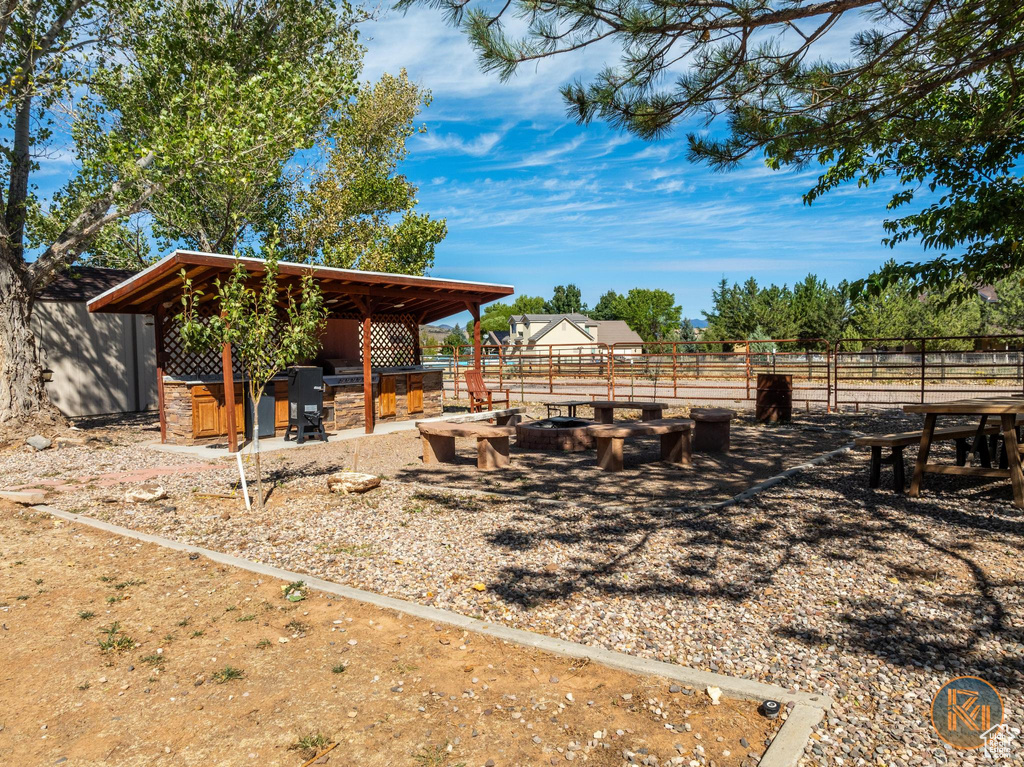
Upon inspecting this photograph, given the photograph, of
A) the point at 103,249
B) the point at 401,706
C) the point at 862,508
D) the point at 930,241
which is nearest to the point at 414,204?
the point at 103,249

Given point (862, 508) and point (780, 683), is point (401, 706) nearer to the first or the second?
point (780, 683)

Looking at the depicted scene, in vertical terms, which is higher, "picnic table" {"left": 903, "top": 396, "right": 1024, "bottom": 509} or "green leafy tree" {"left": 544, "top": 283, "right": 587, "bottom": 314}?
"green leafy tree" {"left": 544, "top": 283, "right": 587, "bottom": 314}

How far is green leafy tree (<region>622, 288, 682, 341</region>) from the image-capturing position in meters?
65.4

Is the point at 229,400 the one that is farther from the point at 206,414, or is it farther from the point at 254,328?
the point at 254,328

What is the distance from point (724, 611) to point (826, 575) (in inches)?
35.1

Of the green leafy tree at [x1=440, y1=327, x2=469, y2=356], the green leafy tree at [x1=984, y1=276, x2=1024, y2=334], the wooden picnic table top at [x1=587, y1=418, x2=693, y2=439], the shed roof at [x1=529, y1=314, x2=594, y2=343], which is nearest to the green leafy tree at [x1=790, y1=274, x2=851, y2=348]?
the green leafy tree at [x1=984, y1=276, x2=1024, y2=334]

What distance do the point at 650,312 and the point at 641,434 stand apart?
64892 millimetres

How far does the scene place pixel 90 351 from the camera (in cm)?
1484

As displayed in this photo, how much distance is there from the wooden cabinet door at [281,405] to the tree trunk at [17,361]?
11.7 feet

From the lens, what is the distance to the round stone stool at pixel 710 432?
873 cm

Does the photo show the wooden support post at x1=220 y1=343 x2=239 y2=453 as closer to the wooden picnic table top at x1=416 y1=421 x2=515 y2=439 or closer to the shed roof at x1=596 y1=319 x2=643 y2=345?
the wooden picnic table top at x1=416 y1=421 x2=515 y2=439

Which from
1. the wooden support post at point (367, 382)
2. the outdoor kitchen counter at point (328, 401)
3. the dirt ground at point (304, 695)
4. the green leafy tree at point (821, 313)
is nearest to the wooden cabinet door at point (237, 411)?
the outdoor kitchen counter at point (328, 401)

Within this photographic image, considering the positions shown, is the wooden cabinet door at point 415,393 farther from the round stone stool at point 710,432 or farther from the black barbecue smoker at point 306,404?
the round stone stool at point 710,432

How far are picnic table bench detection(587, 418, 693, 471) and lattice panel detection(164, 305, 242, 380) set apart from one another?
6.19 meters
